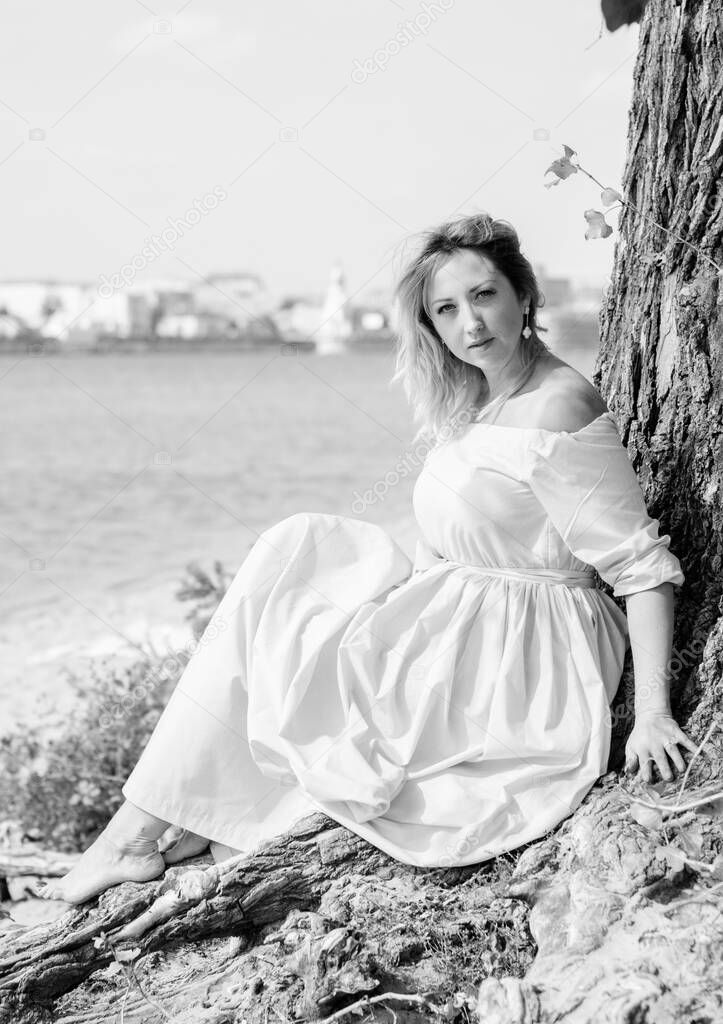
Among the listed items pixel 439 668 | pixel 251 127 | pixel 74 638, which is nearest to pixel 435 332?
pixel 439 668

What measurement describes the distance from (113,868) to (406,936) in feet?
2.21

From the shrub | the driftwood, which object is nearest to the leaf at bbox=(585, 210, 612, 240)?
the driftwood

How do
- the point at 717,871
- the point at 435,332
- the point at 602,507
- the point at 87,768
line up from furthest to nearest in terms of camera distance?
the point at 87,768 < the point at 435,332 < the point at 602,507 < the point at 717,871

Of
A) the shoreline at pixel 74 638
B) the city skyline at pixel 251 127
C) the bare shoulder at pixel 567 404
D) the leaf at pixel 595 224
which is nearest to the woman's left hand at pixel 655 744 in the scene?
the bare shoulder at pixel 567 404

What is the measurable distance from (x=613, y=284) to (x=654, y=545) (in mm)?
735

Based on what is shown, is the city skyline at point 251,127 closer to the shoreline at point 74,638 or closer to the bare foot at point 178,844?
the shoreline at point 74,638

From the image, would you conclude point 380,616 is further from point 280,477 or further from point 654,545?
point 280,477

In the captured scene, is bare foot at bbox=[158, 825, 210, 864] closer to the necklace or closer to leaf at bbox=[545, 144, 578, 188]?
the necklace

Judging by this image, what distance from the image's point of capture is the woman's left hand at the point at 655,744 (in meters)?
1.98

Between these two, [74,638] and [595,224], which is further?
[74,638]

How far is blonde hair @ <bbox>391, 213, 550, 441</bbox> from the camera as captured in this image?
2.37 metres

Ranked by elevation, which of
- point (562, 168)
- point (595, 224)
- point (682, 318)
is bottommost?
point (682, 318)

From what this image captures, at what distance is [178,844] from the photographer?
2320 mm

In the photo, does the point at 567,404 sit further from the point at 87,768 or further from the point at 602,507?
the point at 87,768
